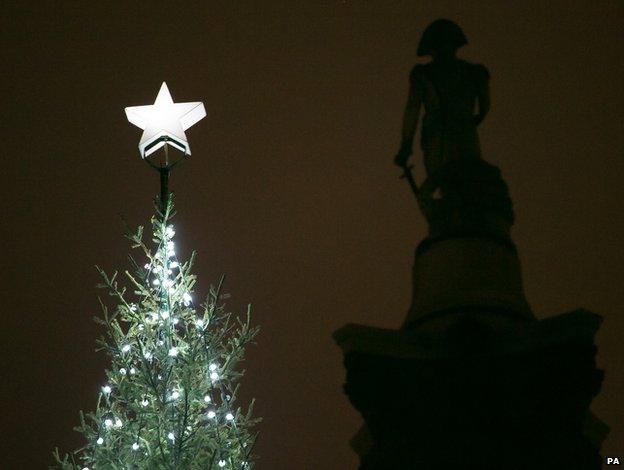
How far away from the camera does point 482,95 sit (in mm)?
7035

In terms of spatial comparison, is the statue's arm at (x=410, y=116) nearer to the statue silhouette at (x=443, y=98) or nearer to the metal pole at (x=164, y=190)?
the statue silhouette at (x=443, y=98)

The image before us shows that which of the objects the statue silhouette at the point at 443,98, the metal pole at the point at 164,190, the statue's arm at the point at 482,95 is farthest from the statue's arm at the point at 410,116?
the metal pole at the point at 164,190

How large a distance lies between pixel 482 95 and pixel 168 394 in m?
4.32

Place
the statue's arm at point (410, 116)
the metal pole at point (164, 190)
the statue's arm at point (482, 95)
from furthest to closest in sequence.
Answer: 1. the metal pole at point (164, 190)
2. the statue's arm at point (482, 95)
3. the statue's arm at point (410, 116)

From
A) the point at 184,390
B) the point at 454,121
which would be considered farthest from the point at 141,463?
the point at 454,121

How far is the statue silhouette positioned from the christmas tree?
304cm

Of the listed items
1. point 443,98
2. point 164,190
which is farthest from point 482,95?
point 164,190

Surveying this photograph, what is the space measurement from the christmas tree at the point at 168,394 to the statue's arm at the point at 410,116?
2.91m

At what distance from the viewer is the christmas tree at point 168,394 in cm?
805

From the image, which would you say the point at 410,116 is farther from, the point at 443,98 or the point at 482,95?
the point at 482,95

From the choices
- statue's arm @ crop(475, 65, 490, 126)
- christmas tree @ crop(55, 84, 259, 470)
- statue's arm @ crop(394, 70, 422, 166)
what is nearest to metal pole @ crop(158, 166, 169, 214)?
christmas tree @ crop(55, 84, 259, 470)

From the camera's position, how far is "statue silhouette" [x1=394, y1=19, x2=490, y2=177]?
6.68m

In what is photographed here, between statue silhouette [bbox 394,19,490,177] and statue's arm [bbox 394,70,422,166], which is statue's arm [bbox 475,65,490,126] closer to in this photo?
statue silhouette [bbox 394,19,490,177]

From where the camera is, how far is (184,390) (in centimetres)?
821
